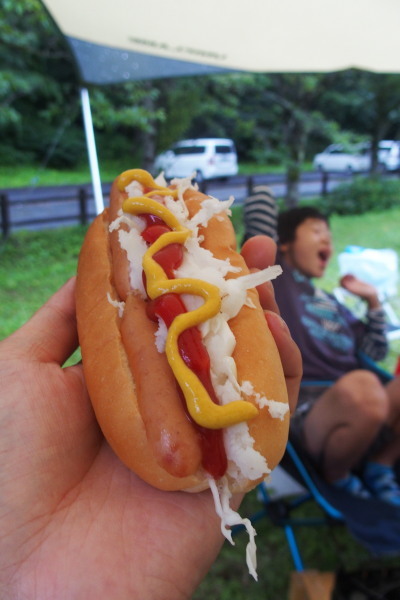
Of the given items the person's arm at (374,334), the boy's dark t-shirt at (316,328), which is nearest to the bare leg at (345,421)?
the boy's dark t-shirt at (316,328)

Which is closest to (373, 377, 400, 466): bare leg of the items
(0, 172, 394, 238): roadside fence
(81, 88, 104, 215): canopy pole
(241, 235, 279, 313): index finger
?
(241, 235, 279, 313): index finger

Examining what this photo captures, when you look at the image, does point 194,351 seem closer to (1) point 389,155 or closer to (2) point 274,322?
(2) point 274,322

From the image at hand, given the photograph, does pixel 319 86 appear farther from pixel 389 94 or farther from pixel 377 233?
pixel 389 94

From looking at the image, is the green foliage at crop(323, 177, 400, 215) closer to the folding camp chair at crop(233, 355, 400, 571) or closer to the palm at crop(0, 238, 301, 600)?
the folding camp chair at crop(233, 355, 400, 571)

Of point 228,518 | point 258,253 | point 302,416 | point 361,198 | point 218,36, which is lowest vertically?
point 361,198

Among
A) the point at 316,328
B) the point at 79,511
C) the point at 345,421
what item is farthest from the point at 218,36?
the point at 79,511

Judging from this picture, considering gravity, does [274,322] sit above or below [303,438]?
above
